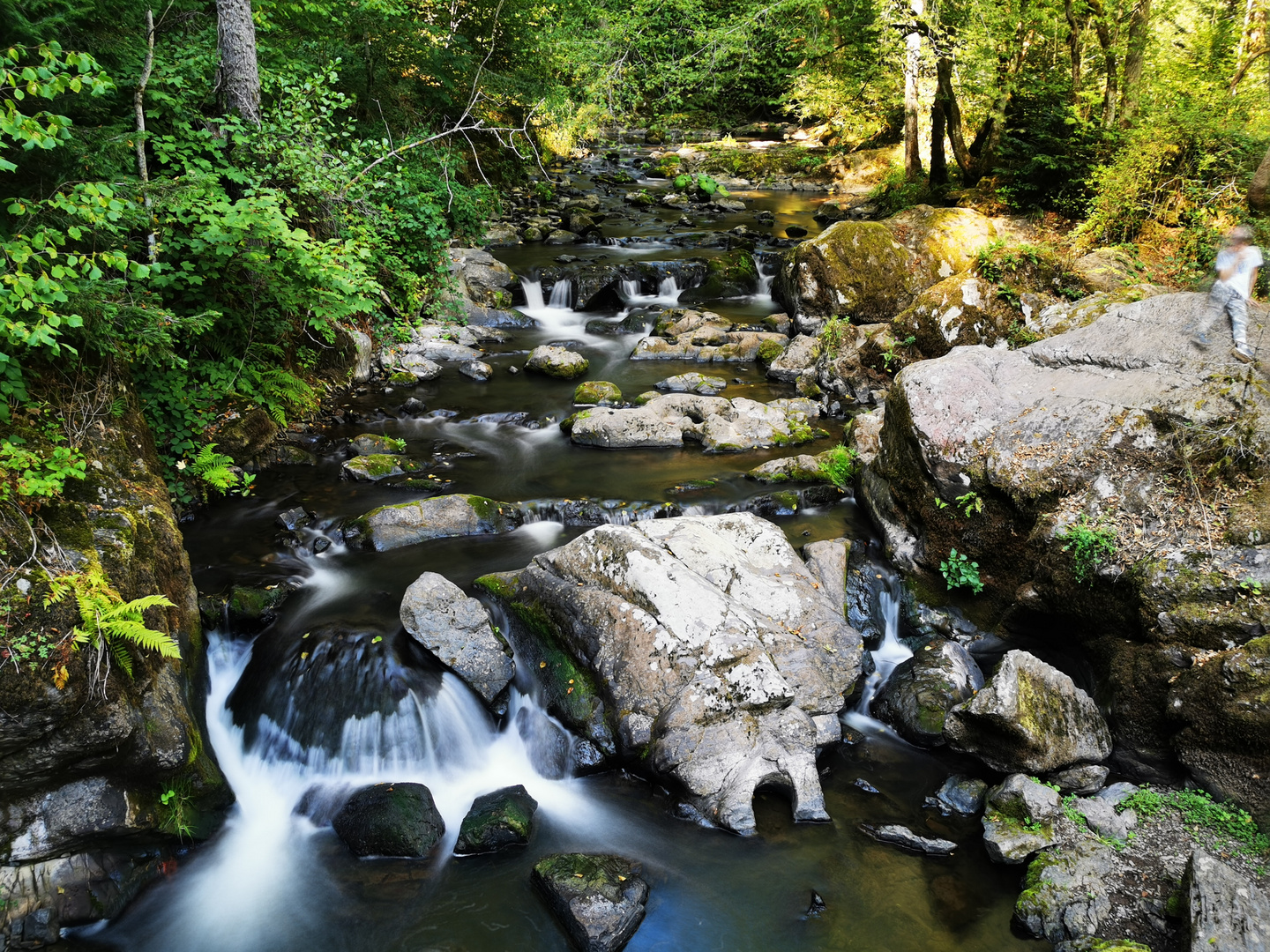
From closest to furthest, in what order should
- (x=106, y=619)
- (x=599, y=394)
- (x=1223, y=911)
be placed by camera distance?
(x=1223, y=911) → (x=106, y=619) → (x=599, y=394)

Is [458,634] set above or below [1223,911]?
above

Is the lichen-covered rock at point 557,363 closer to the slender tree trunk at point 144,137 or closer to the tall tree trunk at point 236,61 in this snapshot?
the tall tree trunk at point 236,61

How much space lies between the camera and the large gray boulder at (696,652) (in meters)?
5.79

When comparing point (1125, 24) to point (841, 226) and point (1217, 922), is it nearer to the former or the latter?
point (841, 226)

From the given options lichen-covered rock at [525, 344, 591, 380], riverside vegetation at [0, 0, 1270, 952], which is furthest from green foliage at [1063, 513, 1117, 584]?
lichen-covered rock at [525, 344, 591, 380]

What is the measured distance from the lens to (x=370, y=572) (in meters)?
7.86

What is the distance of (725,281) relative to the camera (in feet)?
58.1

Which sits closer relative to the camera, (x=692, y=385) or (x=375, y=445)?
(x=375, y=445)

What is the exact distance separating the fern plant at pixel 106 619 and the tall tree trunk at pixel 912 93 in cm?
1752

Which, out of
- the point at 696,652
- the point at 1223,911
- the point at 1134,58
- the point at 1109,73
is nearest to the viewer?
the point at 1223,911

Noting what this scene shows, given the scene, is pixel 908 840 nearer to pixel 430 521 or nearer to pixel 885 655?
pixel 885 655

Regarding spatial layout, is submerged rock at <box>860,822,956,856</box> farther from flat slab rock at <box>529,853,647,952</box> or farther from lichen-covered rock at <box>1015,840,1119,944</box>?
flat slab rock at <box>529,853,647,952</box>

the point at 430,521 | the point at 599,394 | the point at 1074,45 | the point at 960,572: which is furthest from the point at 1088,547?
the point at 1074,45

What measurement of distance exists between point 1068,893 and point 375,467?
28.7 feet
